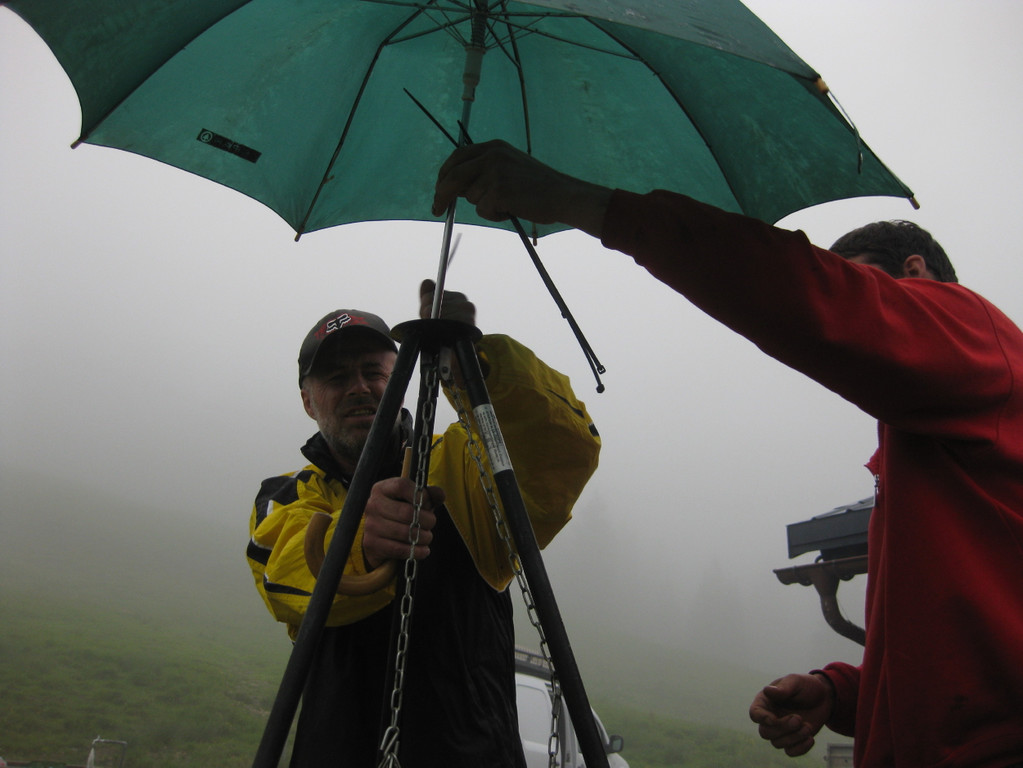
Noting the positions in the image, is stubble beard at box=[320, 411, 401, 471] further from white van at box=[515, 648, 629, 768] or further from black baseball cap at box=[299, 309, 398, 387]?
white van at box=[515, 648, 629, 768]

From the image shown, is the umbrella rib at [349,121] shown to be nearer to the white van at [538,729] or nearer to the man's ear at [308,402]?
the man's ear at [308,402]

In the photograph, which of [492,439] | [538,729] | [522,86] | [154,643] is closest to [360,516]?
[492,439]

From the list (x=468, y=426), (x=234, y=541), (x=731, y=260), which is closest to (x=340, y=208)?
(x=468, y=426)

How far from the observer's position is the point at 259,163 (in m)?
2.19

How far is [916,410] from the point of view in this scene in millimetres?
1090

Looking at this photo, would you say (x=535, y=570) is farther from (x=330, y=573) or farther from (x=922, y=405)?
(x=922, y=405)

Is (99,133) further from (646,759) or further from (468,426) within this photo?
(646,759)

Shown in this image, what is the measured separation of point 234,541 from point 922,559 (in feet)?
344

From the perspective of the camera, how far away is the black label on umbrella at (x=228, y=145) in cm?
209

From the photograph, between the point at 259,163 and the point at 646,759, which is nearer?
the point at 259,163

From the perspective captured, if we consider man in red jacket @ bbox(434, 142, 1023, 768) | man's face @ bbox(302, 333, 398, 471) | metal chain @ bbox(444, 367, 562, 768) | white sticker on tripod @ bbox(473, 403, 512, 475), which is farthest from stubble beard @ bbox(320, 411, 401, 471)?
man in red jacket @ bbox(434, 142, 1023, 768)

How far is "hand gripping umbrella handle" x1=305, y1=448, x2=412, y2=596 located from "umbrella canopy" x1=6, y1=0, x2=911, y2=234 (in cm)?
131

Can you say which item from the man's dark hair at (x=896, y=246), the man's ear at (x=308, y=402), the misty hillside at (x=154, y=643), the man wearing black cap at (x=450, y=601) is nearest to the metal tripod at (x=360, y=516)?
the man wearing black cap at (x=450, y=601)

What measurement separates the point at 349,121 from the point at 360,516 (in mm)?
1560
